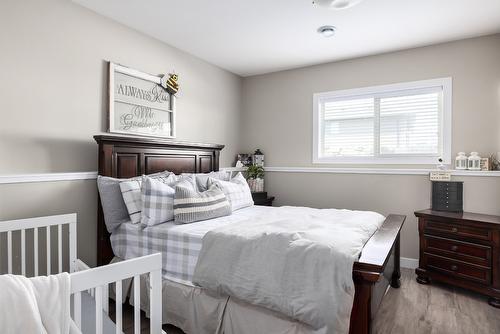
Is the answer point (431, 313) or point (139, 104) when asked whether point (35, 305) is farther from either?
point (431, 313)

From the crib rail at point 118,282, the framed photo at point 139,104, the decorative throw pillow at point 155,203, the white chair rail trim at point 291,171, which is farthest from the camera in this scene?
the framed photo at point 139,104

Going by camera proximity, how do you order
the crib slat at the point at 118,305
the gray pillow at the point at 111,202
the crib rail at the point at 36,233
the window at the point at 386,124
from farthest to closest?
the window at the point at 386,124
the gray pillow at the point at 111,202
the crib rail at the point at 36,233
the crib slat at the point at 118,305

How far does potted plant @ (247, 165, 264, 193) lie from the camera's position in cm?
417

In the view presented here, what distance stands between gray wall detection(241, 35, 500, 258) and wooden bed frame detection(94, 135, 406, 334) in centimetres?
81

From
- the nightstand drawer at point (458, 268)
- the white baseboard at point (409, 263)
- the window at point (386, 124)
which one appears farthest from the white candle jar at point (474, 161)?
the white baseboard at point (409, 263)

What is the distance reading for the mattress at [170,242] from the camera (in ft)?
6.75

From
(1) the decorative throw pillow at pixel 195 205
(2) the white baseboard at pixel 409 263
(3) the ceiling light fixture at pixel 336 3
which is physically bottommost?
(2) the white baseboard at pixel 409 263

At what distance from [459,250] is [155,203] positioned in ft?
8.89

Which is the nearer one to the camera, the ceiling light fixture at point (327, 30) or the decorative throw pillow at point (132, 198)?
the decorative throw pillow at point (132, 198)

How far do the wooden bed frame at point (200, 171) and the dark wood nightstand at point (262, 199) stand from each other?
64 centimetres

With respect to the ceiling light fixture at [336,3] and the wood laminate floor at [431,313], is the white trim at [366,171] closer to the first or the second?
the wood laminate floor at [431,313]

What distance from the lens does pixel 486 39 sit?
304 centimetres

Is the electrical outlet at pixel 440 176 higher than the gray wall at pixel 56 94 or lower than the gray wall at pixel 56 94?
lower

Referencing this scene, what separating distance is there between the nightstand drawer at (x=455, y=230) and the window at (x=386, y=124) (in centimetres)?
76
